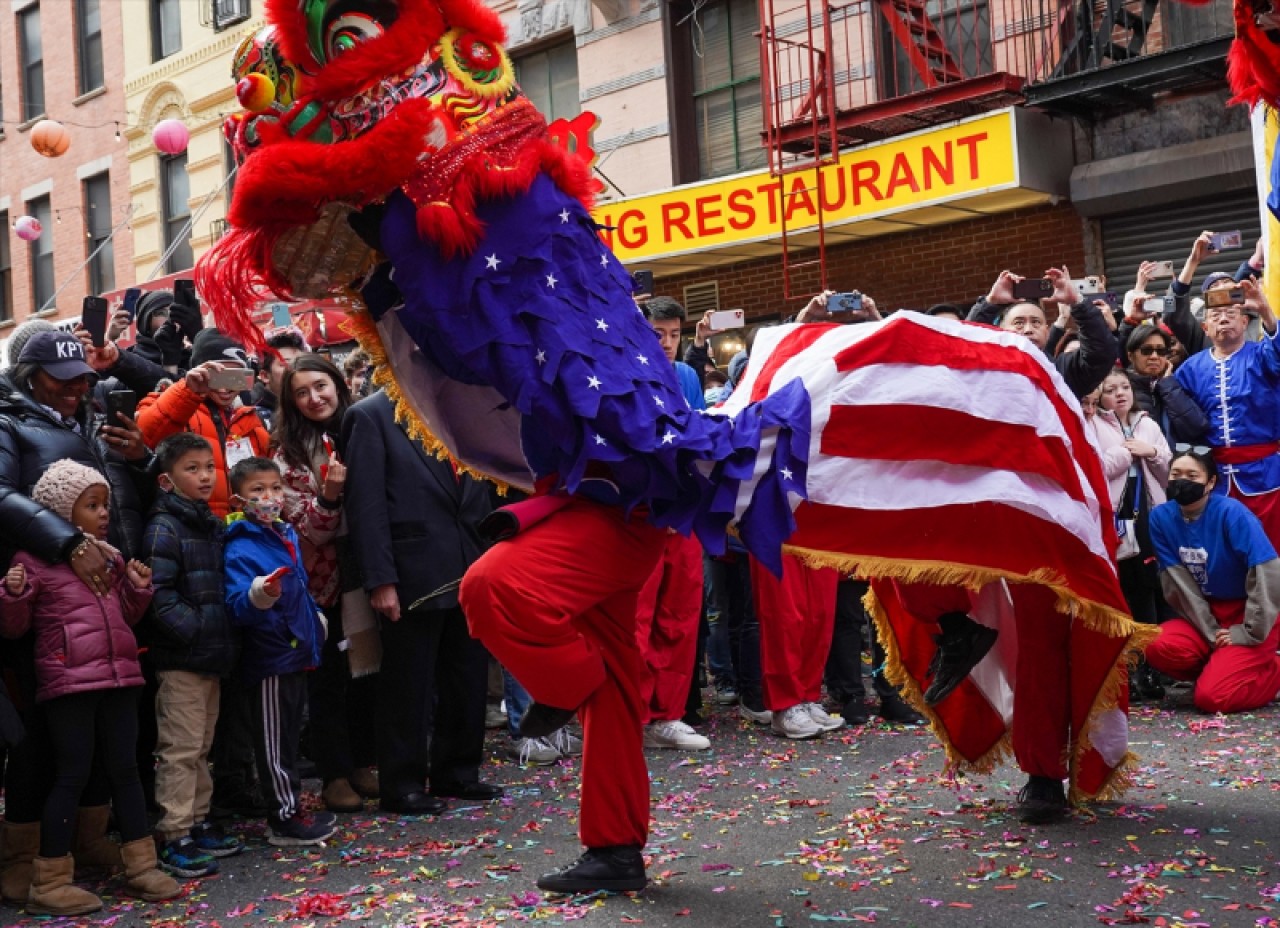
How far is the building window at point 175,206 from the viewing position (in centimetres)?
1864

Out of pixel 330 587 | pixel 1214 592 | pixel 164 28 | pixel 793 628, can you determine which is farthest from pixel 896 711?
pixel 164 28

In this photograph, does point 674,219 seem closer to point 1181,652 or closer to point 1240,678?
point 1181,652

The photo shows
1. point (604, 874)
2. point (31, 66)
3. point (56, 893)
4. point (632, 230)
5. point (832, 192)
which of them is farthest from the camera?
point (31, 66)

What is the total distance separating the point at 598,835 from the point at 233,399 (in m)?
2.54

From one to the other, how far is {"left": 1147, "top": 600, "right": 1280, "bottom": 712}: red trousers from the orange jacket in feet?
12.8

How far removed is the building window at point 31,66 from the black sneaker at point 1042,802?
1997 cm

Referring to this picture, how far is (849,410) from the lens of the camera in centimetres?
390

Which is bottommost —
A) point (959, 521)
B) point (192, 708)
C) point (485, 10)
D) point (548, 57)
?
point (192, 708)

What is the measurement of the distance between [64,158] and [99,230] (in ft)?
4.27

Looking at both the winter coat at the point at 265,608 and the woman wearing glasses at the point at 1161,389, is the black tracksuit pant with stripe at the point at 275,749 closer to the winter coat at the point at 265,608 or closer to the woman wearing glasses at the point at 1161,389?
the winter coat at the point at 265,608

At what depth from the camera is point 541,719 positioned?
3963 mm

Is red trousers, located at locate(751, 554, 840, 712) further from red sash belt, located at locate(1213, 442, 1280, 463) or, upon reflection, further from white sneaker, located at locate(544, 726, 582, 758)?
red sash belt, located at locate(1213, 442, 1280, 463)

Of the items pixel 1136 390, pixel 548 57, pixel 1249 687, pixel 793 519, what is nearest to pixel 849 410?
pixel 793 519

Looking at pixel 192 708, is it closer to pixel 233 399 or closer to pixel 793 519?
pixel 233 399
